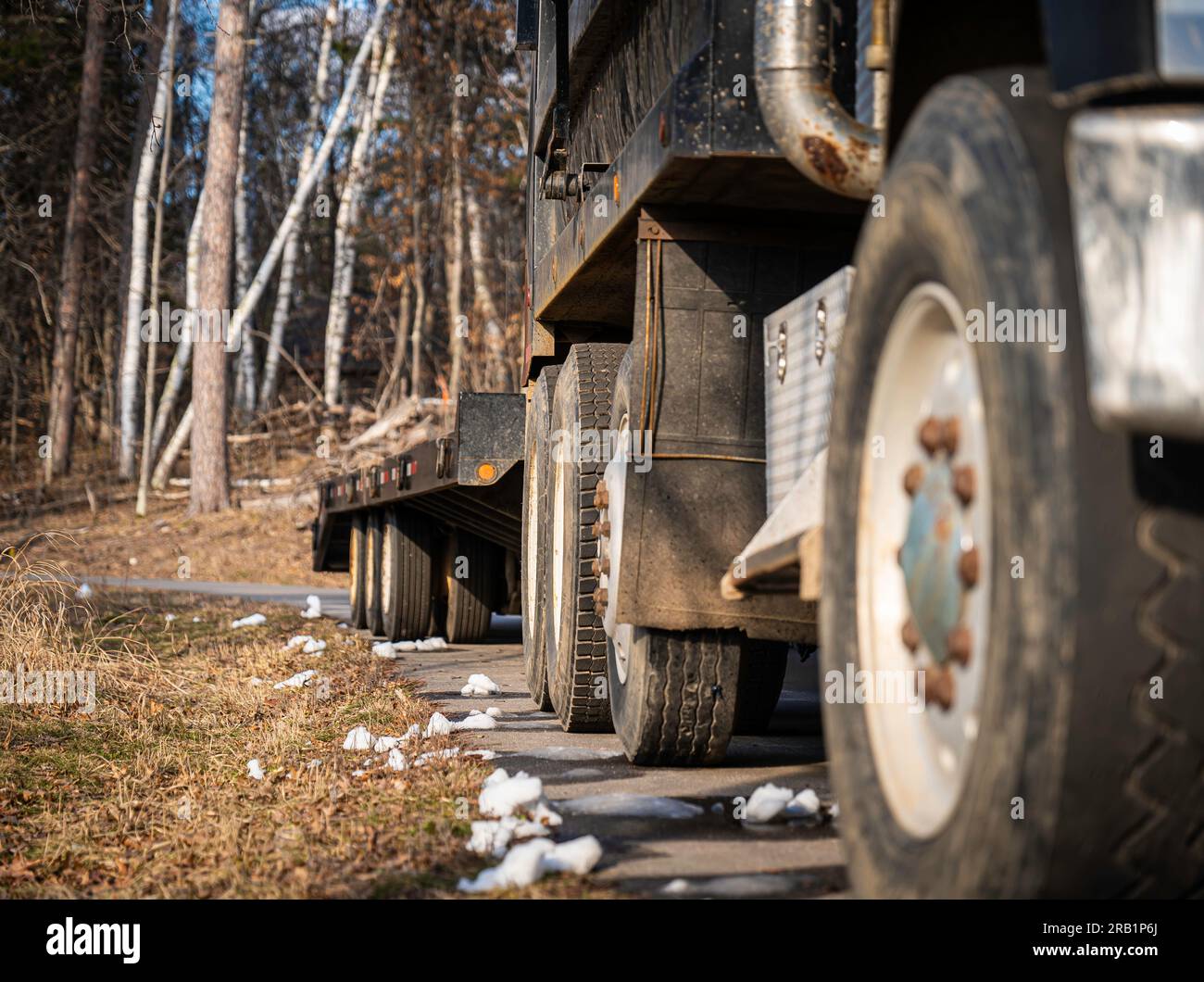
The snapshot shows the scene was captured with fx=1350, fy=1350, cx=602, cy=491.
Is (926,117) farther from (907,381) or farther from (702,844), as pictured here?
(702,844)

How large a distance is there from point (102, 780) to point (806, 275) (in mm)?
3026

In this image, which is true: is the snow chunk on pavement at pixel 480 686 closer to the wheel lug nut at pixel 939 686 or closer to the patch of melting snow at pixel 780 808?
the patch of melting snow at pixel 780 808

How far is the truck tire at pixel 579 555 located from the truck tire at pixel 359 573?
5484 millimetres

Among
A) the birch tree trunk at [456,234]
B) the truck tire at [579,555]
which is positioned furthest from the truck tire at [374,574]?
the birch tree trunk at [456,234]

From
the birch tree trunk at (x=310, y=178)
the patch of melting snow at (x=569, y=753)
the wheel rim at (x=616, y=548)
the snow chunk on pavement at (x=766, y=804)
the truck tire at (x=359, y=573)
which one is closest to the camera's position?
the snow chunk on pavement at (x=766, y=804)

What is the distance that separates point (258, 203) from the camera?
35.4 m

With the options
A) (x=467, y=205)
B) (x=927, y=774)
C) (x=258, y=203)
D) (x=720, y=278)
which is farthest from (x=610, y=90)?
(x=258, y=203)

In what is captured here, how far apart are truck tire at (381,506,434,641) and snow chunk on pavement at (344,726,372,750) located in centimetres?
459

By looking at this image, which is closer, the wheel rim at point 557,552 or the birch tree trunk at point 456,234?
the wheel rim at point 557,552

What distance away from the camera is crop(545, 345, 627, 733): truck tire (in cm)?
512

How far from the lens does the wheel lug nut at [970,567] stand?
1.85m

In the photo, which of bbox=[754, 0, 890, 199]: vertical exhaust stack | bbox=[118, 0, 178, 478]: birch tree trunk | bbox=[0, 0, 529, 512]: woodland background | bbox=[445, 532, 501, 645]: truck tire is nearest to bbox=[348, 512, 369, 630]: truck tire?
bbox=[445, 532, 501, 645]: truck tire

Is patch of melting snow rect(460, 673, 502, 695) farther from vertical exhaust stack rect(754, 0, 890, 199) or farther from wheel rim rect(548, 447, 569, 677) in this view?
vertical exhaust stack rect(754, 0, 890, 199)

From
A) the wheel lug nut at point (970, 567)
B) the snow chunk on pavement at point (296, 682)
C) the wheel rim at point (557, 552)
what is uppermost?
the wheel lug nut at point (970, 567)
